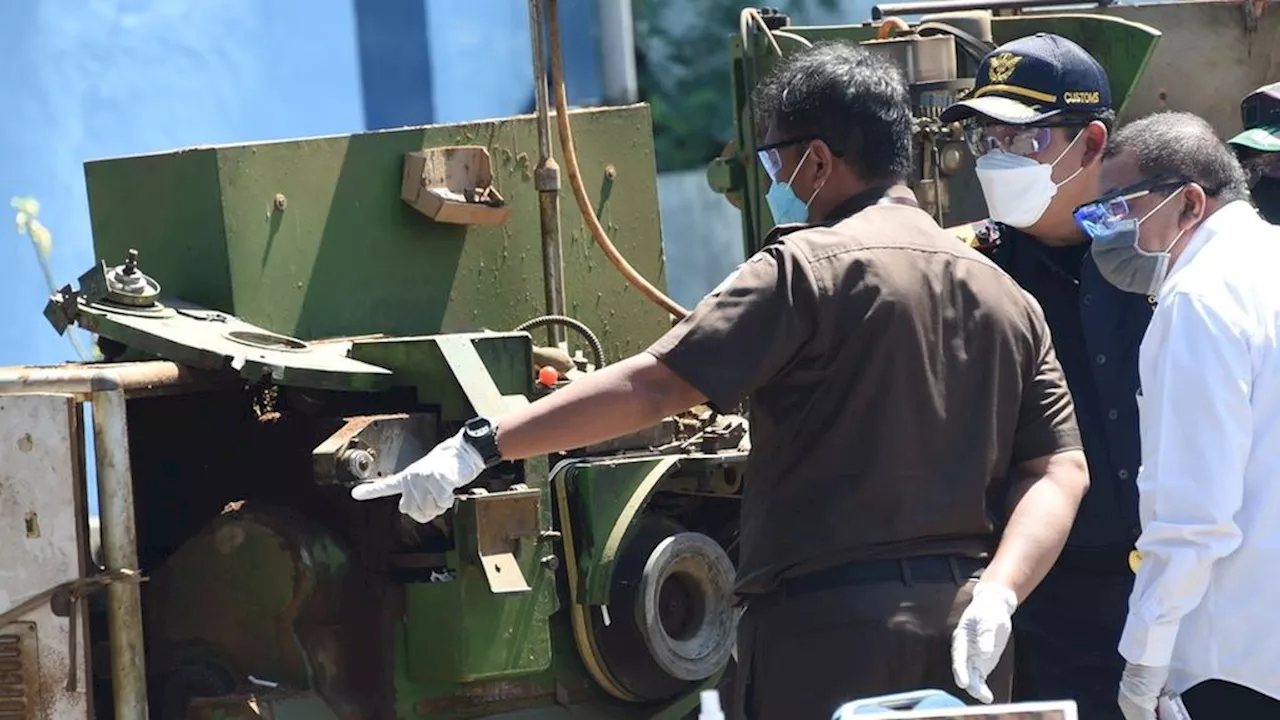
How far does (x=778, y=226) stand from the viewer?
141 inches

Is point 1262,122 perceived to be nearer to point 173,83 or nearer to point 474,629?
point 474,629

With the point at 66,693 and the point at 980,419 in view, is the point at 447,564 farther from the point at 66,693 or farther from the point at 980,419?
the point at 980,419

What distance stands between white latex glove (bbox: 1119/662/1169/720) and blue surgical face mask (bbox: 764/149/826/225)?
961 millimetres

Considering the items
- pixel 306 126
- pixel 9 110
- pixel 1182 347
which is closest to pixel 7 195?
pixel 9 110

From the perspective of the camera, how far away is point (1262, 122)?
15.7 feet

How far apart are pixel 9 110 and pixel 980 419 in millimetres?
4968

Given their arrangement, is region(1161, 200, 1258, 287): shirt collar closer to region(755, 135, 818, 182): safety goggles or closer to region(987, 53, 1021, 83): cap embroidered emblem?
region(755, 135, 818, 182): safety goggles

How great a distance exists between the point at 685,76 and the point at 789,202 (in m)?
7.34

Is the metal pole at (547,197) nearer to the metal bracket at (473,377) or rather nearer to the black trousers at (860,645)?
the metal bracket at (473,377)

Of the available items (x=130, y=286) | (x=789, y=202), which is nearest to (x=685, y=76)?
(x=130, y=286)

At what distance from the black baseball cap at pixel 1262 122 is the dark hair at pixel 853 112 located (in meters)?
1.35

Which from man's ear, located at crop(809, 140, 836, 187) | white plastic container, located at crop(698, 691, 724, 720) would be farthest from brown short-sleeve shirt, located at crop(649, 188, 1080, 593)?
white plastic container, located at crop(698, 691, 724, 720)

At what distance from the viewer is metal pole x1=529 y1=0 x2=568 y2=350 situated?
5500 mm

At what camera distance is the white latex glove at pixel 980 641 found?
3.19 m
